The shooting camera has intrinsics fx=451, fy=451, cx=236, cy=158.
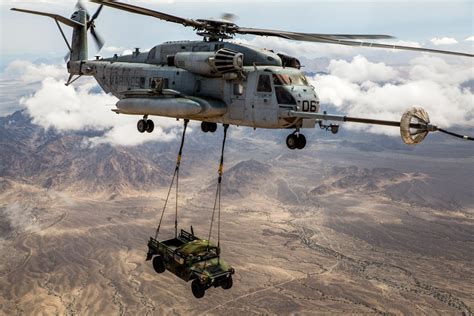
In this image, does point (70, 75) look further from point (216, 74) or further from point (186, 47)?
point (216, 74)

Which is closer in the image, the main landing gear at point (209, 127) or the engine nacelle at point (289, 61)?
the engine nacelle at point (289, 61)

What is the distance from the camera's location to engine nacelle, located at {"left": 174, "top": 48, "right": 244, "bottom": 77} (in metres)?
22.0

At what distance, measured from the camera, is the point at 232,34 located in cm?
2411

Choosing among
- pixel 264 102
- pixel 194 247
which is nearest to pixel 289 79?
pixel 264 102

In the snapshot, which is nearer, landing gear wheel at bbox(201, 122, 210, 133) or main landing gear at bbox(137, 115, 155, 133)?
main landing gear at bbox(137, 115, 155, 133)

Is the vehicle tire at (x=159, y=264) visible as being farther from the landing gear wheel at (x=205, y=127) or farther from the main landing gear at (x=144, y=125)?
the landing gear wheel at (x=205, y=127)

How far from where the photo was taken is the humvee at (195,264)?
23.7m

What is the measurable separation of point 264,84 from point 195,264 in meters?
10.3

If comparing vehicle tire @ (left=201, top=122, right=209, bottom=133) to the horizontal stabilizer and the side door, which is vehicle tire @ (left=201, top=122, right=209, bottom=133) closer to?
the side door

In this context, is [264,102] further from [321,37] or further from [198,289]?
[198,289]

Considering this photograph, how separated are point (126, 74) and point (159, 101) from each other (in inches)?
215

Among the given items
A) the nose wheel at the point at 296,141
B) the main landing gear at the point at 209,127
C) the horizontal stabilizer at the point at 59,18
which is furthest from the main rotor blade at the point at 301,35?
the horizontal stabilizer at the point at 59,18

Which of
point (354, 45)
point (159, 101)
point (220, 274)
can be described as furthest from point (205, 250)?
point (354, 45)

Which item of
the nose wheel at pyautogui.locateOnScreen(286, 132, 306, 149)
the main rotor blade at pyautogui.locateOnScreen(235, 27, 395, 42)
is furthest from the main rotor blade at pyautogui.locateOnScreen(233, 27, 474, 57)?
the nose wheel at pyautogui.locateOnScreen(286, 132, 306, 149)
